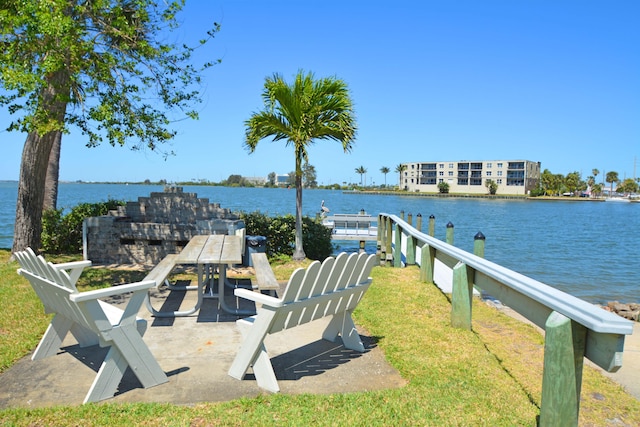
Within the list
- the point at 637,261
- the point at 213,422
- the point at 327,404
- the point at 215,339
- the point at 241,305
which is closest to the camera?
the point at 213,422

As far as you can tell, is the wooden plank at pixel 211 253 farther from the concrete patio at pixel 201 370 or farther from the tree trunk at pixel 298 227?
the tree trunk at pixel 298 227

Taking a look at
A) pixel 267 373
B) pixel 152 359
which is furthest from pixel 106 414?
pixel 267 373

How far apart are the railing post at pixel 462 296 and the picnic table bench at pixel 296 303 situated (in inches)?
53.6

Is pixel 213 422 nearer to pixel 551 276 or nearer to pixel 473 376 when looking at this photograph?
pixel 473 376

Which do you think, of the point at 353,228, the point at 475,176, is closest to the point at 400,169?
the point at 475,176

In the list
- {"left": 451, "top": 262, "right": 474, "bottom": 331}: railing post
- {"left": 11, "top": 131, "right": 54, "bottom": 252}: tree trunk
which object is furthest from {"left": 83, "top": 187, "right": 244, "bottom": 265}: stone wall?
{"left": 451, "top": 262, "right": 474, "bottom": 331}: railing post

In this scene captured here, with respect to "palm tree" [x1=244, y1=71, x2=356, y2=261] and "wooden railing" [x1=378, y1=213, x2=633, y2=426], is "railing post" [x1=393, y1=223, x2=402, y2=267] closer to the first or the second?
"palm tree" [x1=244, y1=71, x2=356, y2=261]

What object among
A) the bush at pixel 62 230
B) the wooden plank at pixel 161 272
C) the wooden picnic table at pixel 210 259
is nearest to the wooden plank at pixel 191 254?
the wooden picnic table at pixel 210 259

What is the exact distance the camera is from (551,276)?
18.1 m

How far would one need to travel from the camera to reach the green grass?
3.22 m

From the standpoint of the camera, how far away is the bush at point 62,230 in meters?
10.7

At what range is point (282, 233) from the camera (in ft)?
39.4

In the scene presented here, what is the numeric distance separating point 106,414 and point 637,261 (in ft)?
86.5

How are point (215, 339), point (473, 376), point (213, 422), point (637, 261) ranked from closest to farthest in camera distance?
point (213, 422), point (473, 376), point (215, 339), point (637, 261)
